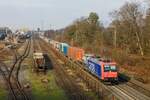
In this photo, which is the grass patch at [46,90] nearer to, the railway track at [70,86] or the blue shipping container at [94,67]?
the railway track at [70,86]

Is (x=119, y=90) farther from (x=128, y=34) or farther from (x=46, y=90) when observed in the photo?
(x=128, y=34)

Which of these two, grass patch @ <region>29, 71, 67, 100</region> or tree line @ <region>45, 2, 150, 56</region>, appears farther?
tree line @ <region>45, 2, 150, 56</region>

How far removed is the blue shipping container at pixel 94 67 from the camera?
34406mm

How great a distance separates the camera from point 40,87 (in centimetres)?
3362

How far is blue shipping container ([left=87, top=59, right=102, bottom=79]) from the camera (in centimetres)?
3441

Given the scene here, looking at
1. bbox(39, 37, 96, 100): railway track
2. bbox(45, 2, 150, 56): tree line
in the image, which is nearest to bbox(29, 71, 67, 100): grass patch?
bbox(39, 37, 96, 100): railway track

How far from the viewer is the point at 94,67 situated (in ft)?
120

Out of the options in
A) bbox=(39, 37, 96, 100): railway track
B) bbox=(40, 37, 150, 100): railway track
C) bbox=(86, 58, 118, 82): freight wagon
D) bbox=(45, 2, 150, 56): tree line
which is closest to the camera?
bbox=(40, 37, 150, 100): railway track

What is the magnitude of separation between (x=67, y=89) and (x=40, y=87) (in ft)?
9.84

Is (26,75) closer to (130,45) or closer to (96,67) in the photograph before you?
(96,67)

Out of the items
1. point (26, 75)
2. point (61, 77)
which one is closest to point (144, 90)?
point (61, 77)

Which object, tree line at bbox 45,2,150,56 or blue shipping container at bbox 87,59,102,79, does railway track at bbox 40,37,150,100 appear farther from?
tree line at bbox 45,2,150,56

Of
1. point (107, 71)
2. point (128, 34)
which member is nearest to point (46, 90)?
point (107, 71)

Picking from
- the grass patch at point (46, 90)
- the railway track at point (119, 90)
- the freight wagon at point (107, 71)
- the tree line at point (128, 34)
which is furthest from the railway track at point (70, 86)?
the tree line at point (128, 34)
